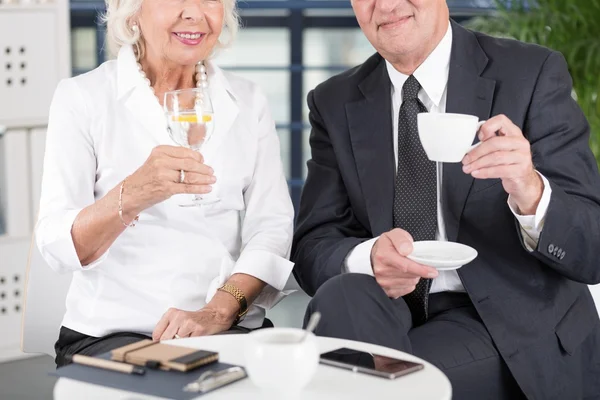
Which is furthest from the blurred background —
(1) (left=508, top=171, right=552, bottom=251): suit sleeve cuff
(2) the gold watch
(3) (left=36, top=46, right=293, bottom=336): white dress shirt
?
(1) (left=508, top=171, right=552, bottom=251): suit sleeve cuff

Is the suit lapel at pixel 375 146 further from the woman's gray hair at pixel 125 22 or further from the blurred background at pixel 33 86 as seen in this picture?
the blurred background at pixel 33 86

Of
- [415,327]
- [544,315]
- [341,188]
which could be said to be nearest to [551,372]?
[544,315]

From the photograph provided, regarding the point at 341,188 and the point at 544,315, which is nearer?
the point at 544,315

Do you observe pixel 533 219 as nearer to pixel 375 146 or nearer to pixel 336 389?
pixel 375 146

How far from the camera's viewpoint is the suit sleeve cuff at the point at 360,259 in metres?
2.12

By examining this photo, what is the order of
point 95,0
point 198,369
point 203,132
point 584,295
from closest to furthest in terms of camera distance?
point 198,369
point 203,132
point 584,295
point 95,0

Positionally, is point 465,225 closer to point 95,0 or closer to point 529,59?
point 529,59

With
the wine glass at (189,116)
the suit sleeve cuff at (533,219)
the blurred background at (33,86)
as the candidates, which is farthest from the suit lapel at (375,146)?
the blurred background at (33,86)

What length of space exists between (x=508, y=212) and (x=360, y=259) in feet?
1.13

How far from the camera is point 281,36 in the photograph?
530 cm

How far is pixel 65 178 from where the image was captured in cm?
216

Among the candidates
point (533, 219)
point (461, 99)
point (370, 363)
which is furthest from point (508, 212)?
point (370, 363)

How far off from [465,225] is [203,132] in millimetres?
652

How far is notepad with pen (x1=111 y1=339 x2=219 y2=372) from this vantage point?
4.88 ft
